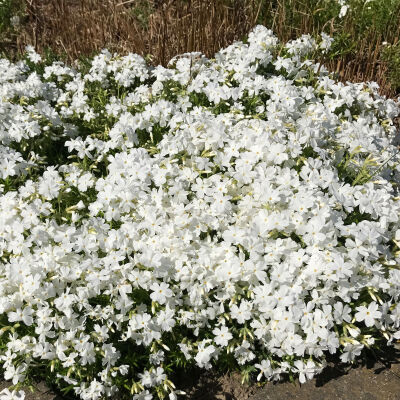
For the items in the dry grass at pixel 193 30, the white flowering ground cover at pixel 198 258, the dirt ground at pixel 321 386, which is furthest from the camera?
the dry grass at pixel 193 30

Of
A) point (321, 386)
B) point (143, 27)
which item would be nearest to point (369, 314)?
point (321, 386)

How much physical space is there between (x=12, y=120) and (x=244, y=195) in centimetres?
217

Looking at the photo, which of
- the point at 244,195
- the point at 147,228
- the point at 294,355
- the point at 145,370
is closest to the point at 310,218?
the point at 244,195

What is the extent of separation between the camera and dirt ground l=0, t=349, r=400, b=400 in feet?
10.7

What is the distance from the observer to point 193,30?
5977 mm

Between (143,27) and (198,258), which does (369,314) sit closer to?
(198,258)

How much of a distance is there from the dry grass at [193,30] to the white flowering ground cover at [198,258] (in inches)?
88.1

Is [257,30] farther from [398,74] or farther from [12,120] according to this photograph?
[12,120]

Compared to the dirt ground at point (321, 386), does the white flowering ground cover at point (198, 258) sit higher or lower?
higher

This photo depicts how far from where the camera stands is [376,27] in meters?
6.11

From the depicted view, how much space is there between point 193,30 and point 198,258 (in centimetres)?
356

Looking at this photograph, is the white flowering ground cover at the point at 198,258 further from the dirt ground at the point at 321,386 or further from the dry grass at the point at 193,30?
the dry grass at the point at 193,30

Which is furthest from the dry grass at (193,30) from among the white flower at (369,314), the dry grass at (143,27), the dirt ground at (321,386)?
the dirt ground at (321,386)

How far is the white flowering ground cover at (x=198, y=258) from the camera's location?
3.15 metres
